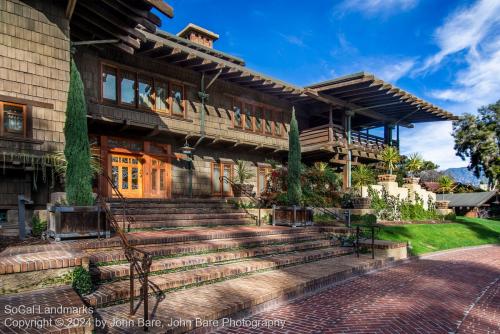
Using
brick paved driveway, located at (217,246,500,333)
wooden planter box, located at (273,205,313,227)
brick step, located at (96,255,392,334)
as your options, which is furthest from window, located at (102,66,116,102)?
brick paved driveway, located at (217,246,500,333)

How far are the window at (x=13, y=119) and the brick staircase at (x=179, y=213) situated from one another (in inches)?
126

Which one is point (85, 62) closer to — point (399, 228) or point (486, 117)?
point (399, 228)

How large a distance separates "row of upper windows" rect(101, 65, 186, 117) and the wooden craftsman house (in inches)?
1.7

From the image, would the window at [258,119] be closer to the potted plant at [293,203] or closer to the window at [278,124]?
the window at [278,124]

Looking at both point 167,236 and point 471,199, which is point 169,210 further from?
point 471,199

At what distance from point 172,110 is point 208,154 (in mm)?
2687

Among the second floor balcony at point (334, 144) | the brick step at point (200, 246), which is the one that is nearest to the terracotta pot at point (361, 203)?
the second floor balcony at point (334, 144)

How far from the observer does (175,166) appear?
15383 millimetres

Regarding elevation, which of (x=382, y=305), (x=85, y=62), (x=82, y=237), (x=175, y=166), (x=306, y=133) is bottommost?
(x=382, y=305)

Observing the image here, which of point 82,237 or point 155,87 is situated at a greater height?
point 155,87

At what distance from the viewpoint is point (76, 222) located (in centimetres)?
751

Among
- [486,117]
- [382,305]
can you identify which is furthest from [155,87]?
[486,117]

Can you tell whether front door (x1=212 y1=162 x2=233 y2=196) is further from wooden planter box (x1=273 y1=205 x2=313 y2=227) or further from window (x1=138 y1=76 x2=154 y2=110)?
wooden planter box (x1=273 y1=205 x2=313 y2=227)

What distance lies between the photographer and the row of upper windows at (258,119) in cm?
1811
